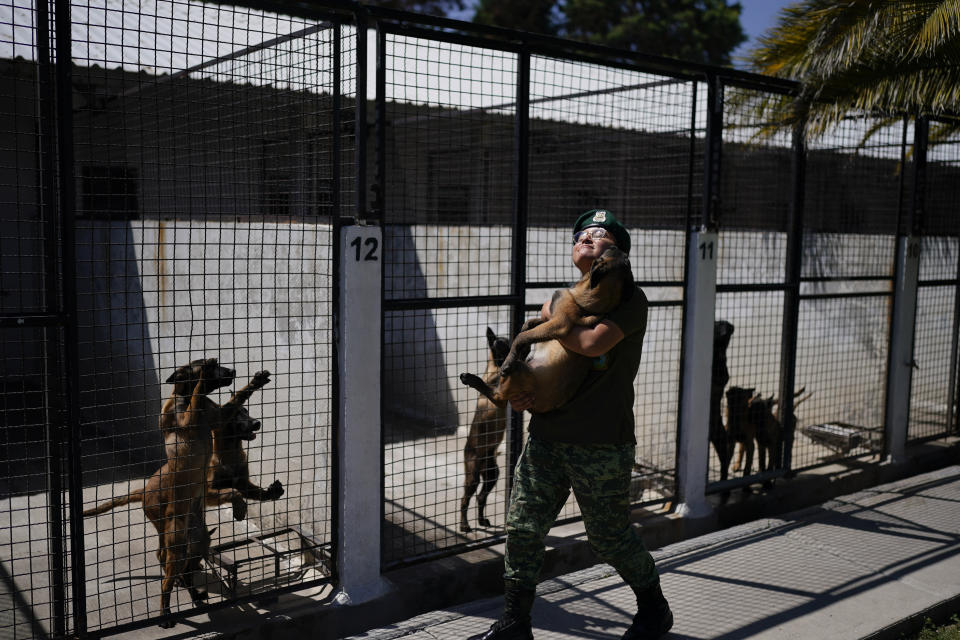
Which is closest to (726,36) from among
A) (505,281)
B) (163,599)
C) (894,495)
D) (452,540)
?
(505,281)

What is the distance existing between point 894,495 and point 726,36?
2299cm

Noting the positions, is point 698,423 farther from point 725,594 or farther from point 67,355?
point 67,355

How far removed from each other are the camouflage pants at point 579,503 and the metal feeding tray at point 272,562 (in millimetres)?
1145

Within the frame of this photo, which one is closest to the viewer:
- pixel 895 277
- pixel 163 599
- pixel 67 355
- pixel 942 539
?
pixel 67 355

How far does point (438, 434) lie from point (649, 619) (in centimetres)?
478

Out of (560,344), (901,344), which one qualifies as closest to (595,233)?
(560,344)

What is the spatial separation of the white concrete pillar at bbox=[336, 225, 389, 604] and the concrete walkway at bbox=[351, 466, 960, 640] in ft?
1.16

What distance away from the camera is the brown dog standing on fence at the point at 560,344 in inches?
135

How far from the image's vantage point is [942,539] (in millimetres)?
5375

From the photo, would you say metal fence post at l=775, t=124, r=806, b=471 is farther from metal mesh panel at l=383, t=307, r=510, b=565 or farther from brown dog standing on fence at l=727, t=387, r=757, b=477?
metal mesh panel at l=383, t=307, r=510, b=565

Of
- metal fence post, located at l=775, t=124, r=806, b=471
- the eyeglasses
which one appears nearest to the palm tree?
metal fence post, located at l=775, t=124, r=806, b=471

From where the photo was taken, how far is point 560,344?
11.6ft

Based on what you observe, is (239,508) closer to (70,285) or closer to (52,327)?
(52,327)

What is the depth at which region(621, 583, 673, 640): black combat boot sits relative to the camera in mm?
3805
